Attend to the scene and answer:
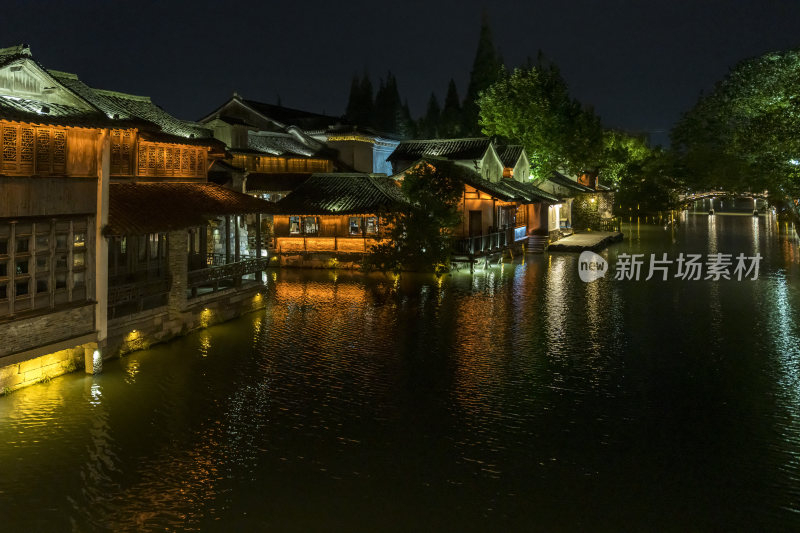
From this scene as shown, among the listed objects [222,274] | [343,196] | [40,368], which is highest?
[343,196]

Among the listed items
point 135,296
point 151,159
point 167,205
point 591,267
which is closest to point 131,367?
point 135,296

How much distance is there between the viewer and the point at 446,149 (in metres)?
51.9

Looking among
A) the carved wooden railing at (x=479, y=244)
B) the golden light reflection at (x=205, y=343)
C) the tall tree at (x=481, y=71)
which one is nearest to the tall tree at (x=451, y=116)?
the tall tree at (x=481, y=71)

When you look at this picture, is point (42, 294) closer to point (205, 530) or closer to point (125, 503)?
point (125, 503)

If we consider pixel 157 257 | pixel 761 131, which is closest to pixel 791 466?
pixel 157 257

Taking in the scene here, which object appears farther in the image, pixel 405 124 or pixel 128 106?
pixel 405 124

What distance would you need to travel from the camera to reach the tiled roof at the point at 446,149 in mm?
49906

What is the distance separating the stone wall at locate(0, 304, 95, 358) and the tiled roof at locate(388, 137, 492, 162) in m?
33.1

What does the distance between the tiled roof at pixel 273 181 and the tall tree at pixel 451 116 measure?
123 feet

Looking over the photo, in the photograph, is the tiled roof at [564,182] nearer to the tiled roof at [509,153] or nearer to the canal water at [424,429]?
the tiled roof at [509,153]

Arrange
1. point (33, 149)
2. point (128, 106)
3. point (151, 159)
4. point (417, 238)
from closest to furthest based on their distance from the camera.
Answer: point (33, 149)
point (151, 159)
point (128, 106)
point (417, 238)

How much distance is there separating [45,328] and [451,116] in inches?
3171

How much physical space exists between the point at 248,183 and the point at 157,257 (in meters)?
24.4

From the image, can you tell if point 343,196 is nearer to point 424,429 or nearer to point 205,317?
point 205,317
